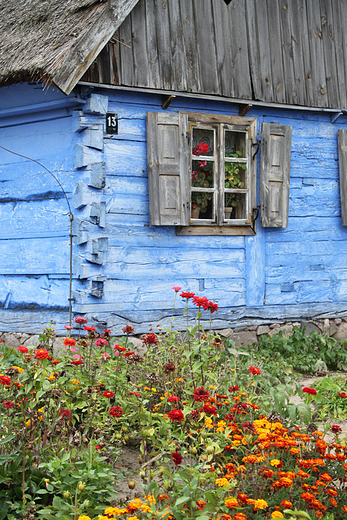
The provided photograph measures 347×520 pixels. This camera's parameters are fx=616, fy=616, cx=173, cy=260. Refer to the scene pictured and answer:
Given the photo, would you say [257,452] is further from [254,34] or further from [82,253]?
[254,34]

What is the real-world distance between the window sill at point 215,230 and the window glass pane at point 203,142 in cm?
82

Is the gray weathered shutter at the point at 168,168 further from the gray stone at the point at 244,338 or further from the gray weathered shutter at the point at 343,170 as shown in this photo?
the gray weathered shutter at the point at 343,170

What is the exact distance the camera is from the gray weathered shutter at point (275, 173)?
691 centimetres

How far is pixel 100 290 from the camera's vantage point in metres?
5.94

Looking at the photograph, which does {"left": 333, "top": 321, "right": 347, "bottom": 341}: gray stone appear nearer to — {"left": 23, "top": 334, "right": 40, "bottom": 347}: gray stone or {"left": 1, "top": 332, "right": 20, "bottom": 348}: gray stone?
{"left": 23, "top": 334, "right": 40, "bottom": 347}: gray stone

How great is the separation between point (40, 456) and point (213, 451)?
87 cm

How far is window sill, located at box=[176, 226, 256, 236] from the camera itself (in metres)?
6.46

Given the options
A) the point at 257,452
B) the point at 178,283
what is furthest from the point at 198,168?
the point at 257,452

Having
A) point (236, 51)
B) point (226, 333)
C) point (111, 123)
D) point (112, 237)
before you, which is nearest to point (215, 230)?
point (226, 333)

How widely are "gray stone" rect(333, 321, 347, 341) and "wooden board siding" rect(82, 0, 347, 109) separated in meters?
2.70

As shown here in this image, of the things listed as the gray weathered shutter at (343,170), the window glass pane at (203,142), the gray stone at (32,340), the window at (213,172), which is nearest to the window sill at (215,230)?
the window at (213,172)

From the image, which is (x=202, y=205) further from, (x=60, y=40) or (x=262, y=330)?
(x=60, y=40)

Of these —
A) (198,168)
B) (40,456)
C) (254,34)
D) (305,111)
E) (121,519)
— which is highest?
(254,34)

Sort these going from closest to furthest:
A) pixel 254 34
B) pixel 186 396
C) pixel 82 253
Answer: pixel 186 396, pixel 82 253, pixel 254 34
